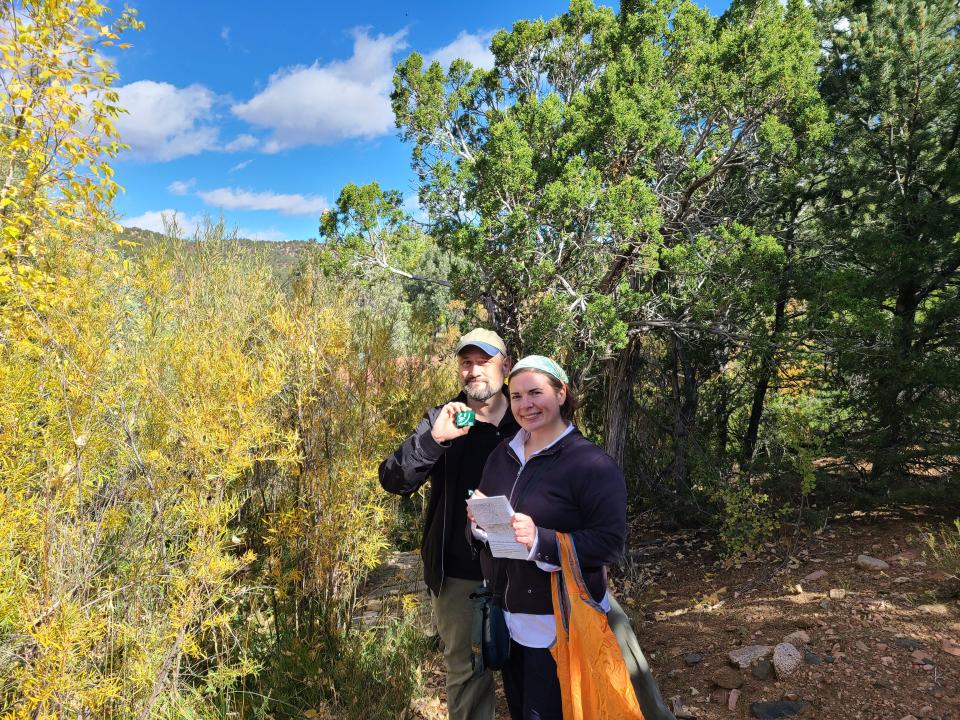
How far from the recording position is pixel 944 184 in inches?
198

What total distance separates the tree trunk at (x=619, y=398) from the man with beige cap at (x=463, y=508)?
3817 millimetres

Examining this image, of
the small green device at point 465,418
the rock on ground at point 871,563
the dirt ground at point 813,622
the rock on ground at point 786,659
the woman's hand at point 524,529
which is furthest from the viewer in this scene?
the rock on ground at point 871,563

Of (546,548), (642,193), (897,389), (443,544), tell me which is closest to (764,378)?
(897,389)

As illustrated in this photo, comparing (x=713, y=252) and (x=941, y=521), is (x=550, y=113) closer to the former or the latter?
(x=713, y=252)

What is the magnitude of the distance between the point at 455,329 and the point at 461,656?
12.7 feet

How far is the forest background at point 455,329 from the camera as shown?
2.29 m

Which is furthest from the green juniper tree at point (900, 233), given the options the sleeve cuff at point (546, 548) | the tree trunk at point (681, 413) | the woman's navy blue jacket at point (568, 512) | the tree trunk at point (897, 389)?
the sleeve cuff at point (546, 548)

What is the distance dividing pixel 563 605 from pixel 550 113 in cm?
465

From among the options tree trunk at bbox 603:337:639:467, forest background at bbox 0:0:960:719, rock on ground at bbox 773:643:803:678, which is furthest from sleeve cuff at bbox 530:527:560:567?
tree trunk at bbox 603:337:639:467

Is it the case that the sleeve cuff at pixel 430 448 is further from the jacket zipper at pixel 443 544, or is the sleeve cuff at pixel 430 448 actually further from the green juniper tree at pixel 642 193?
the green juniper tree at pixel 642 193

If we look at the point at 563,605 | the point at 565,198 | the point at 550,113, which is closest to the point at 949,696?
the point at 563,605

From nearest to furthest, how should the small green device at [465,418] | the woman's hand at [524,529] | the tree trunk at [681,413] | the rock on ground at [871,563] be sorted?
the woman's hand at [524,529]
the small green device at [465,418]
the rock on ground at [871,563]
the tree trunk at [681,413]

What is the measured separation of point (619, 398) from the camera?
20.3 ft

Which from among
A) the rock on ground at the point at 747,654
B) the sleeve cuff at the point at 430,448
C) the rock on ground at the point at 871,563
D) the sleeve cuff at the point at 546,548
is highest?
the sleeve cuff at the point at 430,448
